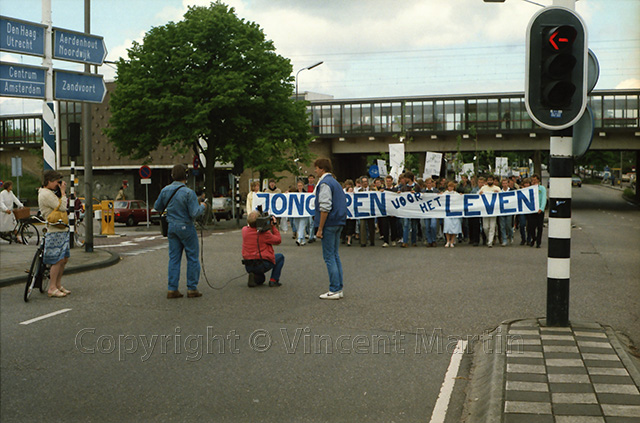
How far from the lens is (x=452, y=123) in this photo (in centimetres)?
5803

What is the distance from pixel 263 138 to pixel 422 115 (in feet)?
93.2

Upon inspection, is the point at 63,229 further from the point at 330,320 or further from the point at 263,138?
the point at 263,138

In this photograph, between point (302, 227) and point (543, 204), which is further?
point (302, 227)

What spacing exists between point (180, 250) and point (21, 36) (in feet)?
21.2

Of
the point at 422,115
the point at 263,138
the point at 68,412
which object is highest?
the point at 422,115

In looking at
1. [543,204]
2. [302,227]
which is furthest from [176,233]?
[543,204]

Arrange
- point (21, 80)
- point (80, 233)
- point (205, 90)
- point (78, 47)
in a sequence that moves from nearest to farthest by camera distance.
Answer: point (21, 80) → point (78, 47) → point (80, 233) → point (205, 90)

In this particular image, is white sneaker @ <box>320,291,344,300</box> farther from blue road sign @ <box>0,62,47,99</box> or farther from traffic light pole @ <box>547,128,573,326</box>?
blue road sign @ <box>0,62,47,99</box>

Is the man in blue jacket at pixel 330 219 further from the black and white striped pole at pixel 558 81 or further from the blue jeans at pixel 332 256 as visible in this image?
the black and white striped pole at pixel 558 81

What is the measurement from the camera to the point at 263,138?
32844 millimetres

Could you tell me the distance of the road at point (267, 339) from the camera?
4.82 meters

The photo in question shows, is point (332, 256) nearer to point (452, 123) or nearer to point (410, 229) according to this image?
point (410, 229)

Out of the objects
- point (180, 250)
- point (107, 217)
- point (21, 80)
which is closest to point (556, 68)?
point (180, 250)

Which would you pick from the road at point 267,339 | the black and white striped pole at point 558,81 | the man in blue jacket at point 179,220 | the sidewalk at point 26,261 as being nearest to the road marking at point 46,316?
the road at point 267,339
